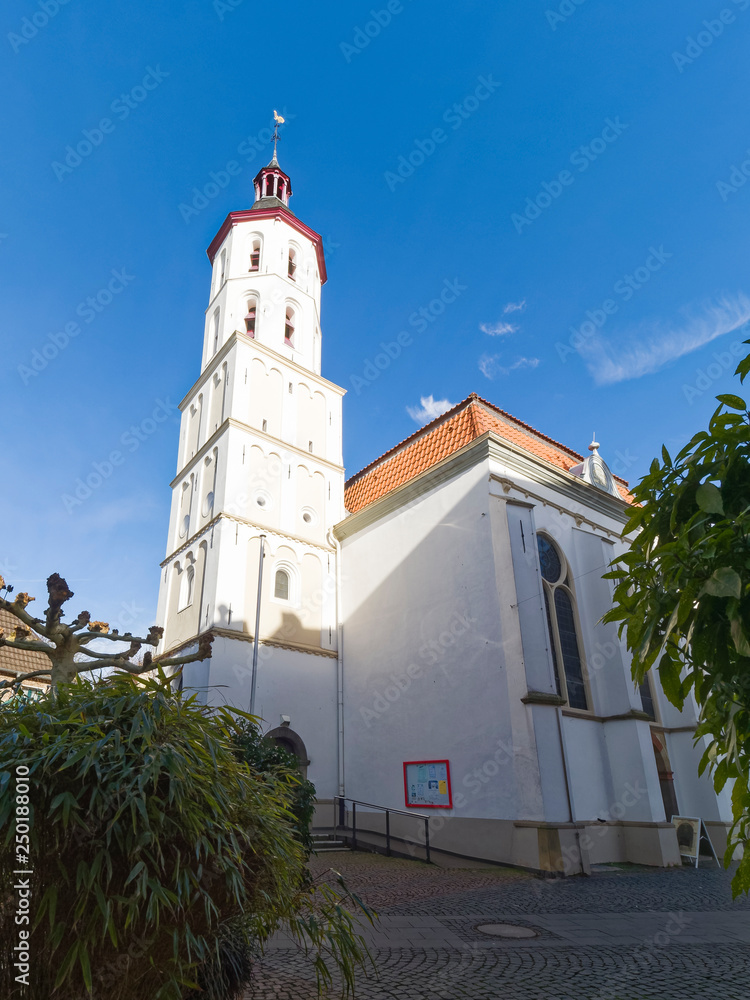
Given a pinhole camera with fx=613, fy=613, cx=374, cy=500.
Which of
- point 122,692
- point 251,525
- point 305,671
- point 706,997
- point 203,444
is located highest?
point 203,444

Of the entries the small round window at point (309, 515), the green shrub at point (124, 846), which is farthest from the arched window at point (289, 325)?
the green shrub at point (124, 846)

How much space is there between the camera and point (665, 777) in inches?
618

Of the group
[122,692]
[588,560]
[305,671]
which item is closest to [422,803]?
[305,671]

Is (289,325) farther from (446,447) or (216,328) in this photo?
(446,447)

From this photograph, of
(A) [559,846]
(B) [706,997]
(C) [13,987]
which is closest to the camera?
(C) [13,987]

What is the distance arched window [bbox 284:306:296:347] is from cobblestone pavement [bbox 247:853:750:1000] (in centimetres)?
1772

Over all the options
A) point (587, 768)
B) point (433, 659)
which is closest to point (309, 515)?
point (433, 659)

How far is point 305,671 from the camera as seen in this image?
1706cm

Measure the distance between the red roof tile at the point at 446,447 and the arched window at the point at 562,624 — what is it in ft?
8.89

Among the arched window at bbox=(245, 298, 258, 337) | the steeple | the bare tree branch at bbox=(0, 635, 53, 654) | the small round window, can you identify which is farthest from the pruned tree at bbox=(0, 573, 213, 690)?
the steeple

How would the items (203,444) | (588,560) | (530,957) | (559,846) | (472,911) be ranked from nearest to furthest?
(530,957), (472,911), (559,846), (588,560), (203,444)

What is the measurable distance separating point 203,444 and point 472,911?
1590 cm

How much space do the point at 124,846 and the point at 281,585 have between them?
50.5ft

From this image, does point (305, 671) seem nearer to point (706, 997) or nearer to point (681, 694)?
point (706, 997)
